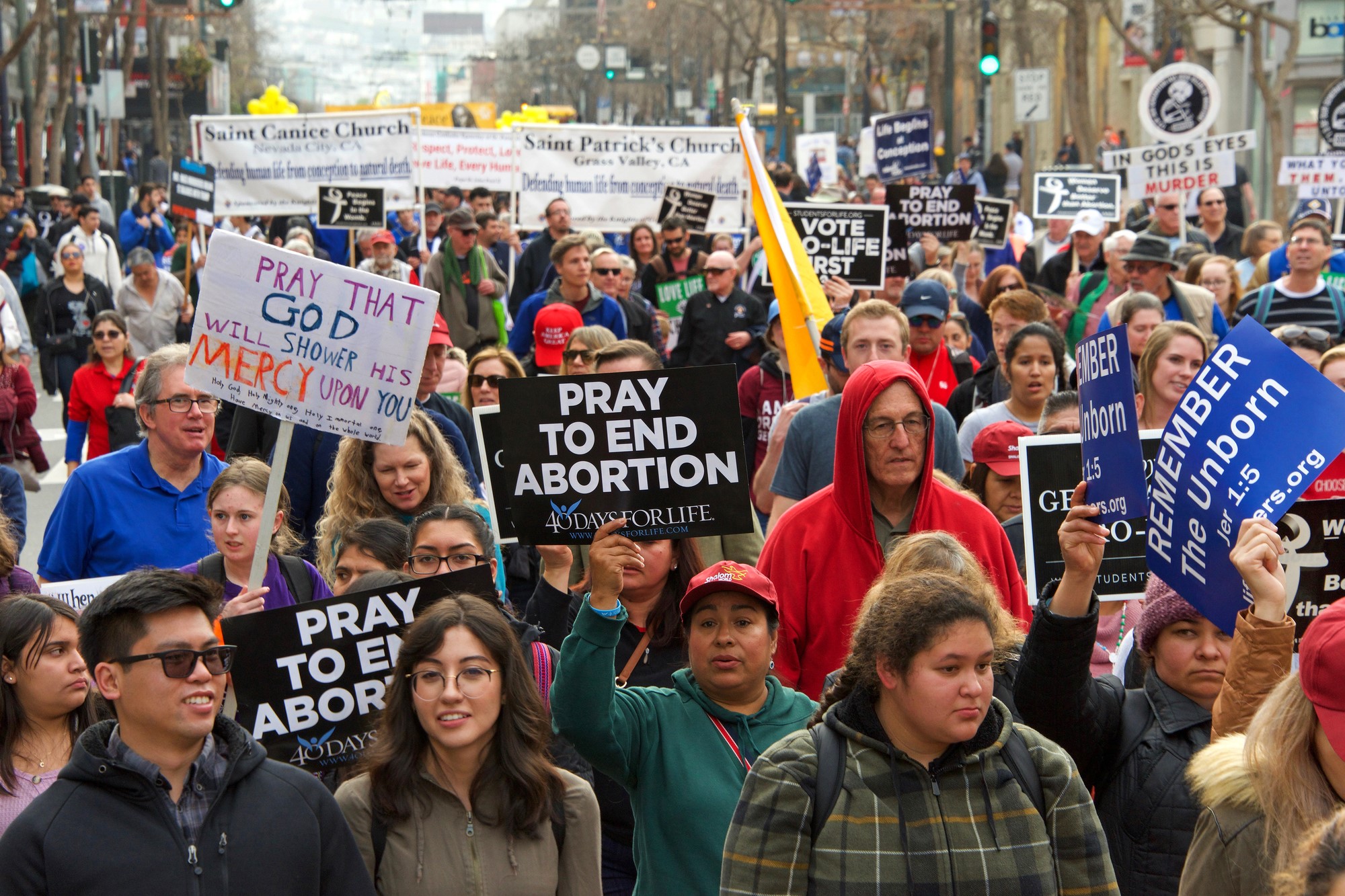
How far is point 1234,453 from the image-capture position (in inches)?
149

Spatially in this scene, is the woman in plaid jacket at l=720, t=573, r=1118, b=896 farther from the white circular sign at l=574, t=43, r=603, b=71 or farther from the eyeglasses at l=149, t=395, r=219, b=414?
the white circular sign at l=574, t=43, r=603, b=71

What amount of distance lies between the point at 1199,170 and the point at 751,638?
44.2 ft

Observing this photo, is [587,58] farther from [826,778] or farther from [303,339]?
[826,778]

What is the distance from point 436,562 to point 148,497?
153 centimetres

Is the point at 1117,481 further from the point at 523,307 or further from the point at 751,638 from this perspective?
the point at 523,307

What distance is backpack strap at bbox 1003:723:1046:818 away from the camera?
125 inches

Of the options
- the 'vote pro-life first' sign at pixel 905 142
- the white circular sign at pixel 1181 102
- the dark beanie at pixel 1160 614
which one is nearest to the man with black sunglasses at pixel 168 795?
the dark beanie at pixel 1160 614

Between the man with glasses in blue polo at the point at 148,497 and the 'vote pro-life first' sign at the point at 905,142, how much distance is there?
13.5m

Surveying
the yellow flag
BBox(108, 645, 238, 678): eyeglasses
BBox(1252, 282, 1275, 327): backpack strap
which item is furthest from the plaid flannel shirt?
BBox(1252, 282, 1275, 327): backpack strap

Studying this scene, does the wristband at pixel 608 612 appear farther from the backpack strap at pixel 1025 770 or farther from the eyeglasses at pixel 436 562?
the eyeglasses at pixel 436 562

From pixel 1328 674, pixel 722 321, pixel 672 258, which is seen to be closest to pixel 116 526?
pixel 1328 674

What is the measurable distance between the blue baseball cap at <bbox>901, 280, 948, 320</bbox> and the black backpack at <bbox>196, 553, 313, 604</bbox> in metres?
4.20

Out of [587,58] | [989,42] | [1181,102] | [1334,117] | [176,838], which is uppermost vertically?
[587,58]

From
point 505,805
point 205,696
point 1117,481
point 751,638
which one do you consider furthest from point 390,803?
point 1117,481
